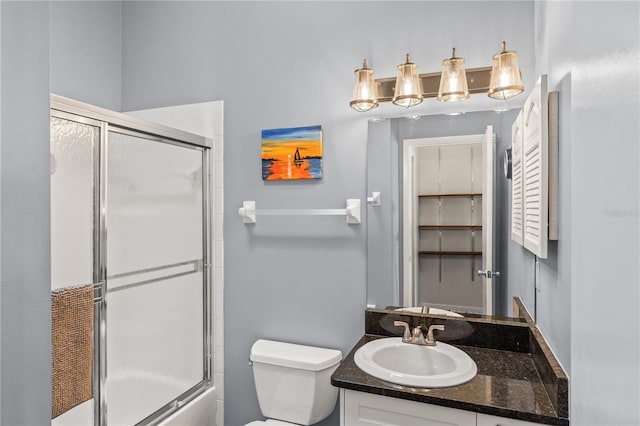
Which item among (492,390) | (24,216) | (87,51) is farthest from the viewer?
(87,51)

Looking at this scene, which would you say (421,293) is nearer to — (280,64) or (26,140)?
(280,64)

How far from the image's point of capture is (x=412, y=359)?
1661 mm

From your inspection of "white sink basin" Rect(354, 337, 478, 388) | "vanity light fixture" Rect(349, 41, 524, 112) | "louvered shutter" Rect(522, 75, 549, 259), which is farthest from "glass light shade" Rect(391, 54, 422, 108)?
"white sink basin" Rect(354, 337, 478, 388)

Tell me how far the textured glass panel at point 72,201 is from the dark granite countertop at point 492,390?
104cm

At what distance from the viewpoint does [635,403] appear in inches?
9.3

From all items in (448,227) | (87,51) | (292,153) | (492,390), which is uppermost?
(87,51)

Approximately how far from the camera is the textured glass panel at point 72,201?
1405 mm

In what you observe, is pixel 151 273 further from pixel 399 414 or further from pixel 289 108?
pixel 399 414

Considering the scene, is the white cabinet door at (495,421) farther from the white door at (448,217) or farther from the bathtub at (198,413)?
the bathtub at (198,413)

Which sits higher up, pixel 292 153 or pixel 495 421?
pixel 292 153

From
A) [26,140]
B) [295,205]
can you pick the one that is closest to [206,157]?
[295,205]

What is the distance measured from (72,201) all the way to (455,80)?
5.28 feet

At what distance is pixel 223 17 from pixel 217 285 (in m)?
1.49

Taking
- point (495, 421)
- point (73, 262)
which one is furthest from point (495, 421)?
point (73, 262)
